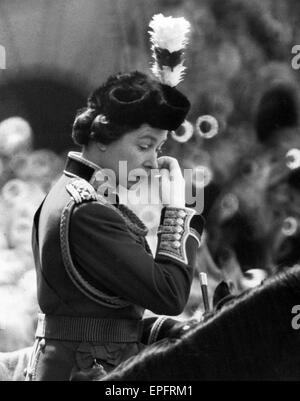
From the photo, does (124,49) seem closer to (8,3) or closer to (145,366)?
(8,3)

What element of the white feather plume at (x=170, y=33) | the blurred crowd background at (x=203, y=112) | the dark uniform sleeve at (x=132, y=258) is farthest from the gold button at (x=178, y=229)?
the white feather plume at (x=170, y=33)

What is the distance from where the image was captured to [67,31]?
219 centimetres

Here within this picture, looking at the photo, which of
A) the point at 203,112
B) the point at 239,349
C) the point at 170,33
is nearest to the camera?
the point at 239,349

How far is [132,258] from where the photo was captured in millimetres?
1833

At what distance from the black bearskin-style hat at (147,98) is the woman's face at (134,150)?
0.02 m

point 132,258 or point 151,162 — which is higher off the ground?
point 151,162

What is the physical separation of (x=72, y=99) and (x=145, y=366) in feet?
2.65

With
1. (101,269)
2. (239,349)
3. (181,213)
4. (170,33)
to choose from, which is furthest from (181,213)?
(170,33)

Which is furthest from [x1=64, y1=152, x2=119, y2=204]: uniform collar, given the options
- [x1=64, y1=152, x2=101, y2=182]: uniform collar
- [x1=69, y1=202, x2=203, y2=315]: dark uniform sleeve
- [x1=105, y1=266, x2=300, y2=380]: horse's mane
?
[x1=105, y1=266, x2=300, y2=380]: horse's mane

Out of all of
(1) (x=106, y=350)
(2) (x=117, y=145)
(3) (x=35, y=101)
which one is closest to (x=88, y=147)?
(2) (x=117, y=145)

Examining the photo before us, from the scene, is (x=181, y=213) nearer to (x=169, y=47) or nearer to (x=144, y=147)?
(x=144, y=147)

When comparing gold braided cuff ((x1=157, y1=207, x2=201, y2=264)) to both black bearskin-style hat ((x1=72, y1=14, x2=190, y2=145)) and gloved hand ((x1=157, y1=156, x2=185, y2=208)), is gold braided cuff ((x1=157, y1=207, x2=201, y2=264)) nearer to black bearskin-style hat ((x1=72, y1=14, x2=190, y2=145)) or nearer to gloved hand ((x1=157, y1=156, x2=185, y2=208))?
gloved hand ((x1=157, y1=156, x2=185, y2=208))

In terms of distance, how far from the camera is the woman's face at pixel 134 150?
1964 mm
